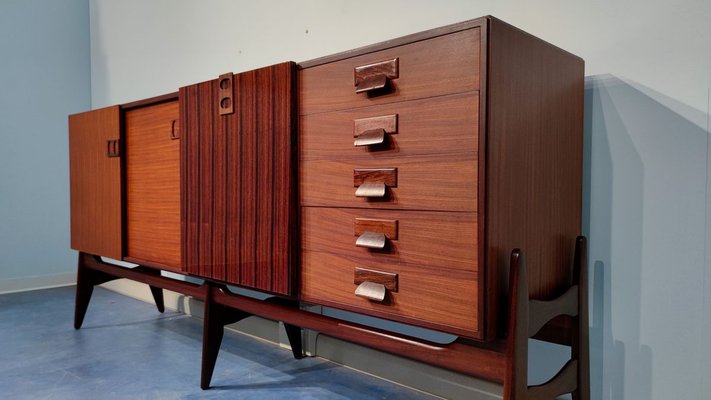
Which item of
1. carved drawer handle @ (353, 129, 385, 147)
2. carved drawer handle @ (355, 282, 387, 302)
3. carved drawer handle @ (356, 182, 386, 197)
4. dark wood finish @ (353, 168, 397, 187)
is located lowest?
carved drawer handle @ (355, 282, 387, 302)

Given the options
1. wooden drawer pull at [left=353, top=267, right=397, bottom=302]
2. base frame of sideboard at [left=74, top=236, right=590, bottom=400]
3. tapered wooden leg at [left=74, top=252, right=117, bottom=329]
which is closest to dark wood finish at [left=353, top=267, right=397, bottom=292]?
wooden drawer pull at [left=353, top=267, right=397, bottom=302]

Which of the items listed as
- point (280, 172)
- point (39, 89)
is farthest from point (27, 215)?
point (280, 172)

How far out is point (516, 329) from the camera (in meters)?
0.99

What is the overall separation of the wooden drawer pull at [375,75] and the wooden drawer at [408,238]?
283 millimetres

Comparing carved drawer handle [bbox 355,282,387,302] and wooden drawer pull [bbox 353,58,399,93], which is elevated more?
wooden drawer pull [bbox 353,58,399,93]

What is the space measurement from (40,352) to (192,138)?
1.18 metres

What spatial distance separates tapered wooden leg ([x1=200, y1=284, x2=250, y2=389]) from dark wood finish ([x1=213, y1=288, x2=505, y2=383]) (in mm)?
351

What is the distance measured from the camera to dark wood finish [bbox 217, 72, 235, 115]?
5.12 feet

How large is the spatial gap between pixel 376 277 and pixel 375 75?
461mm

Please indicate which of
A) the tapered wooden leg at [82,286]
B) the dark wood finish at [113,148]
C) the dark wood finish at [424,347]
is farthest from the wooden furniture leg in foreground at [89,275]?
the dark wood finish at [424,347]

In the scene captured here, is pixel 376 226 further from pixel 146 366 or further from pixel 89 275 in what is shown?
pixel 89 275

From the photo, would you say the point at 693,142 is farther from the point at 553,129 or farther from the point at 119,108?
the point at 119,108

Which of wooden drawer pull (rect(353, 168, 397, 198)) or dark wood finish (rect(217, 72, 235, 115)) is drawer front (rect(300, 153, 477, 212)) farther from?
dark wood finish (rect(217, 72, 235, 115))

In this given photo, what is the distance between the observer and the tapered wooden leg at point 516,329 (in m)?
0.99
